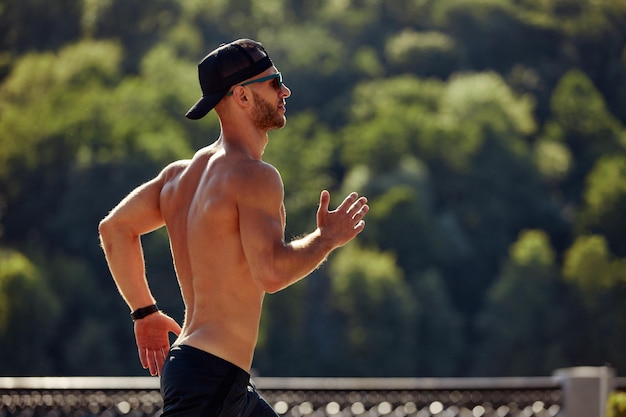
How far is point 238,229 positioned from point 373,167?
64167mm

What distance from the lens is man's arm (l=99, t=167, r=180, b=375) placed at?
12.7ft

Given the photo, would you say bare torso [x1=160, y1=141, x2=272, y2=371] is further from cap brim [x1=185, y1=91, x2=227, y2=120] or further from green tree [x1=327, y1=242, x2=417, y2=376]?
green tree [x1=327, y1=242, x2=417, y2=376]

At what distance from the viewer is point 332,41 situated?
82188mm

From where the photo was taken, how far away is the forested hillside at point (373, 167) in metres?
54.5

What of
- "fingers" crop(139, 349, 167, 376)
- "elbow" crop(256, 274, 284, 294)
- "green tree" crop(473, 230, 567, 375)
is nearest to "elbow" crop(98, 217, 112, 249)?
"fingers" crop(139, 349, 167, 376)

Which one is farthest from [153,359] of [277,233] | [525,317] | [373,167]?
[373,167]

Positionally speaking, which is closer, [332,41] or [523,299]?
[523,299]

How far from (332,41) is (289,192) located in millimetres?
20115

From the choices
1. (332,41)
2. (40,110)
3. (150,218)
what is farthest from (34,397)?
(332,41)

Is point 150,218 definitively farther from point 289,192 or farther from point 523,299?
point 289,192

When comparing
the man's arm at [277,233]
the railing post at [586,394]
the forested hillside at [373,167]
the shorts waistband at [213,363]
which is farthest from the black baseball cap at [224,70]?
the forested hillside at [373,167]

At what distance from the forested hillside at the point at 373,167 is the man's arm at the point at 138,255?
152 feet

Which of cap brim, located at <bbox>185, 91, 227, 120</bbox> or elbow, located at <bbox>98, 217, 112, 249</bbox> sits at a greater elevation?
cap brim, located at <bbox>185, 91, 227, 120</bbox>

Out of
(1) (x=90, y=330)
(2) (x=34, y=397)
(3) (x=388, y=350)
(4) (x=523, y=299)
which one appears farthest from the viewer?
(4) (x=523, y=299)
